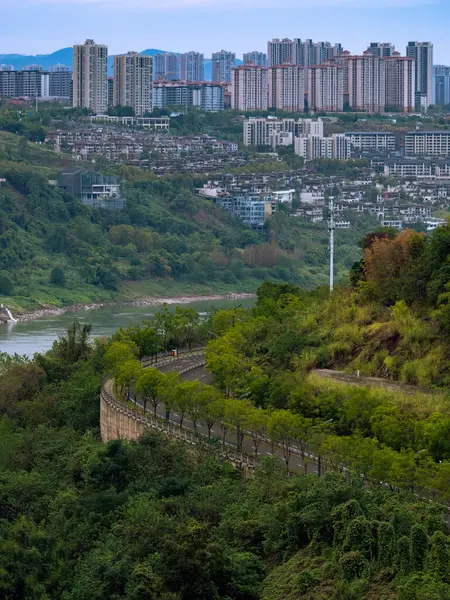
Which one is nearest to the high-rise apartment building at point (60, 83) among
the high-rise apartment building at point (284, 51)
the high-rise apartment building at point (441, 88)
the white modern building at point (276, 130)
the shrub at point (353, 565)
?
the high-rise apartment building at point (284, 51)

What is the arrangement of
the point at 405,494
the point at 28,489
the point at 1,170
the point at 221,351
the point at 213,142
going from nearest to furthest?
the point at 405,494 → the point at 28,489 → the point at 221,351 → the point at 1,170 → the point at 213,142

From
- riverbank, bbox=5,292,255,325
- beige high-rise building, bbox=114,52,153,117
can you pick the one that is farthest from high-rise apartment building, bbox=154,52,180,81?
riverbank, bbox=5,292,255,325

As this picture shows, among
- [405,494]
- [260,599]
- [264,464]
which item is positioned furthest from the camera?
[264,464]

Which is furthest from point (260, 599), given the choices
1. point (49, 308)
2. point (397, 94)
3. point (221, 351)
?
point (397, 94)

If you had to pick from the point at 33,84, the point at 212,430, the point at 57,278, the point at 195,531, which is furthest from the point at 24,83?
the point at 195,531

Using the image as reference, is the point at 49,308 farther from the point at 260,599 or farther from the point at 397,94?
the point at 397,94
